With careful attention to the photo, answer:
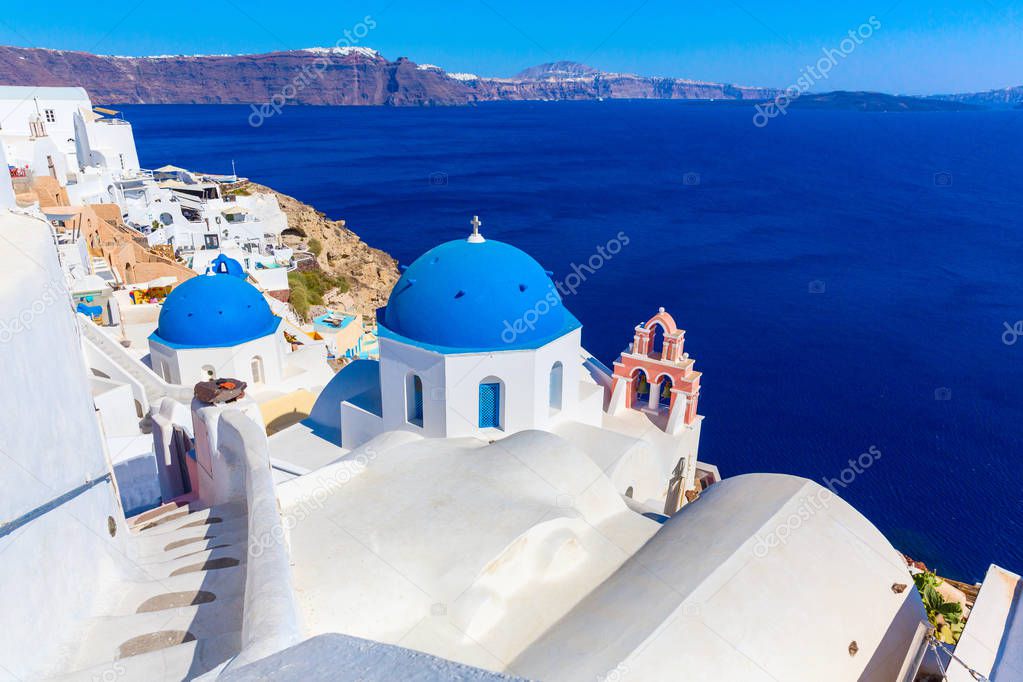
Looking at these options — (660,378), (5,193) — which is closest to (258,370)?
(660,378)

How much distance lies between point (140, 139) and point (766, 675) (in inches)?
5941

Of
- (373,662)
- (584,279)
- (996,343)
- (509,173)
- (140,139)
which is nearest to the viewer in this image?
(373,662)

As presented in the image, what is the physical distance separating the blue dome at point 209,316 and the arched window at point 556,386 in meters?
7.96

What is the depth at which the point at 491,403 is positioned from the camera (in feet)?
45.2

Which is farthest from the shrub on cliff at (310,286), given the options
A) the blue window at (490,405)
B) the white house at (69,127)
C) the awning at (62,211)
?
the blue window at (490,405)

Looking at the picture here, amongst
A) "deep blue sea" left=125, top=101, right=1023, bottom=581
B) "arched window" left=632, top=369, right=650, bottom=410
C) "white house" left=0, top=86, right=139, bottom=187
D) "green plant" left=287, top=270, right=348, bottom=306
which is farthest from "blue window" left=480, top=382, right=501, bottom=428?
"white house" left=0, top=86, right=139, bottom=187

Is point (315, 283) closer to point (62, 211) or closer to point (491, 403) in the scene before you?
point (62, 211)

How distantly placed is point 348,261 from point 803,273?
34.8 meters

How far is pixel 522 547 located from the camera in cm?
856

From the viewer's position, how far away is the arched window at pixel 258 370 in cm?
1775

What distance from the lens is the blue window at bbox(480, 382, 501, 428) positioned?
13.7m

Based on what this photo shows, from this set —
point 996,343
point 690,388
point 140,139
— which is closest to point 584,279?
point 996,343

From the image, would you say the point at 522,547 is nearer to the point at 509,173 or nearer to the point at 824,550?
the point at 824,550

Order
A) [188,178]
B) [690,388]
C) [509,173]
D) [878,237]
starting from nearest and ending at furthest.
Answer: [690,388] < [188,178] < [878,237] < [509,173]
